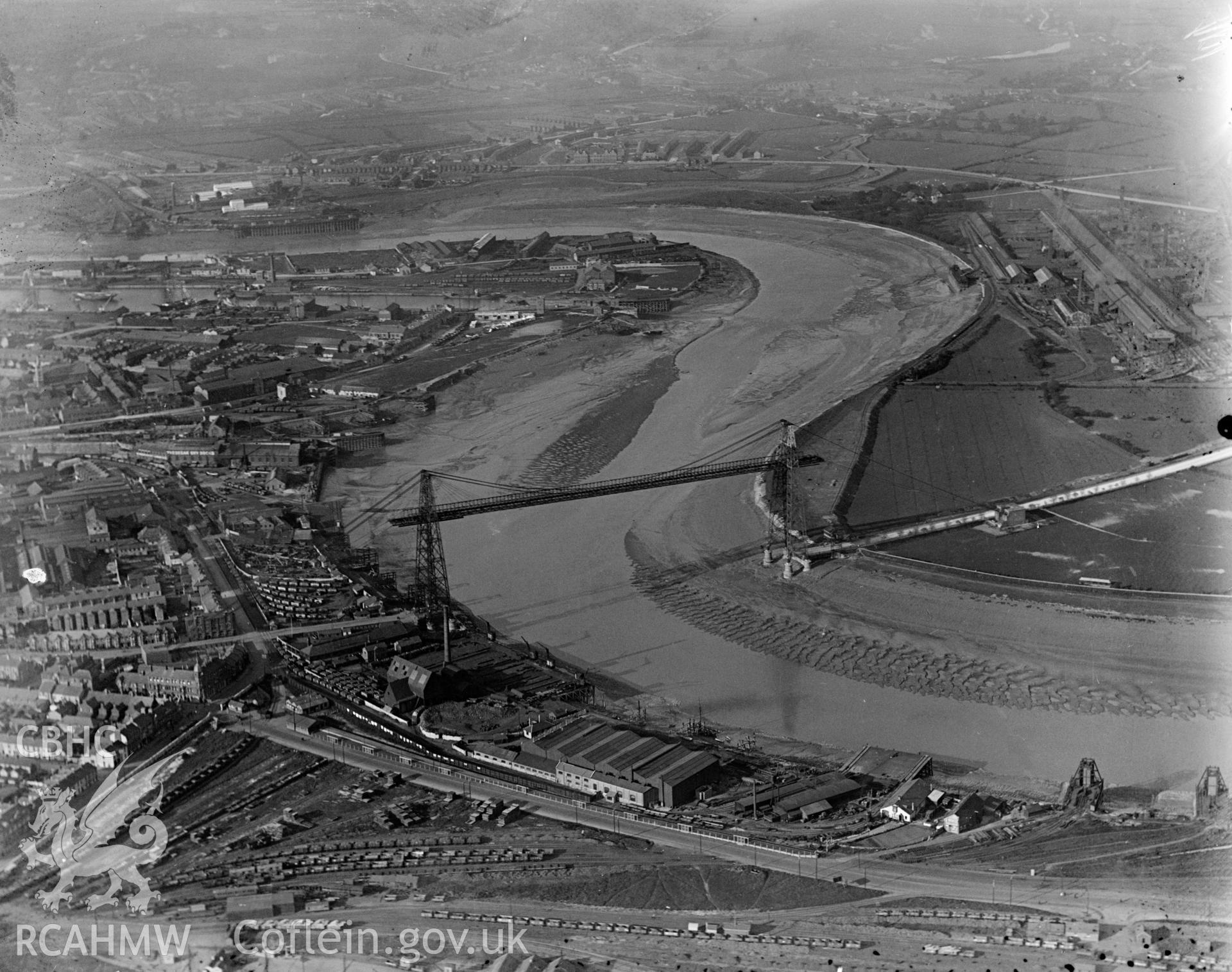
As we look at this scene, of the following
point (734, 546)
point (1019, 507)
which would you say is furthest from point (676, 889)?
point (1019, 507)

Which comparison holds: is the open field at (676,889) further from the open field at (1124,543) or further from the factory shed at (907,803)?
the open field at (1124,543)

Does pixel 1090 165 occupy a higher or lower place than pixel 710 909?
higher

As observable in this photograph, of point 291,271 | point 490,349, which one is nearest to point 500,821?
point 490,349

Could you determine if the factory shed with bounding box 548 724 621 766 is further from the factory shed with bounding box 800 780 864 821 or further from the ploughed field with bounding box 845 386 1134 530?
the ploughed field with bounding box 845 386 1134 530

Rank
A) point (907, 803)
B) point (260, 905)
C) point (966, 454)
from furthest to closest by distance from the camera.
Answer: point (966, 454), point (907, 803), point (260, 905)

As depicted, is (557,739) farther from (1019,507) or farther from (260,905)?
(1019,507)

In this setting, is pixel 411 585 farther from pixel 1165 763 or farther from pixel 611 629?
pixel 1165 763

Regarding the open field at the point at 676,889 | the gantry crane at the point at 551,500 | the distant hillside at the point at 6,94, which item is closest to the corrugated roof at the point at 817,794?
the open field at the point at 676,889

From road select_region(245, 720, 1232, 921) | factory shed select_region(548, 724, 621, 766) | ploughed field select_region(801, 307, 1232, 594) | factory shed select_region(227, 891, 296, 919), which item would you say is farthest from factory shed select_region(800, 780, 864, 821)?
ploughed field select_region(801, 307, 1232, 594)
